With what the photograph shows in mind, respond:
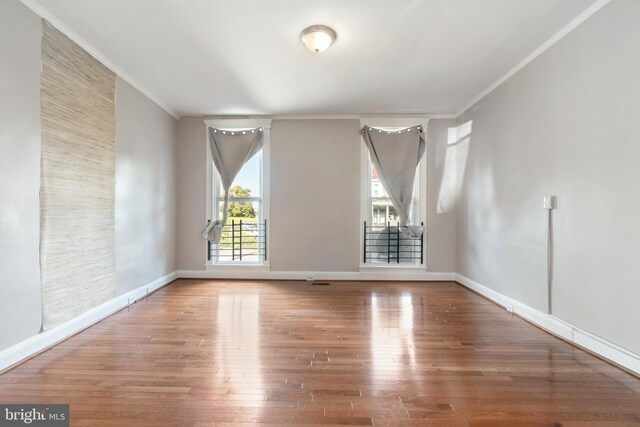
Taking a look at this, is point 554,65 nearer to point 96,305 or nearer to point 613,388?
point 613,388

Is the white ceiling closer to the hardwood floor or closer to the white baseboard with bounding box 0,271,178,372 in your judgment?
the white baseboard with bounding box 0,271,178,372

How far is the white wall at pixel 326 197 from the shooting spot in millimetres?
4367

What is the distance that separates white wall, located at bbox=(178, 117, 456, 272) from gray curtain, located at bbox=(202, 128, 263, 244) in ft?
1.10

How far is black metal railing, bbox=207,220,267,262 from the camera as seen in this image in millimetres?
4496


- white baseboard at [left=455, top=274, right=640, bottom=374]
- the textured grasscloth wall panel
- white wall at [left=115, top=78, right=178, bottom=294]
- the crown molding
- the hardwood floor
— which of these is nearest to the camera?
the hardwood floor

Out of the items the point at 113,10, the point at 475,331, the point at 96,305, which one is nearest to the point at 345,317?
the point at 475,331

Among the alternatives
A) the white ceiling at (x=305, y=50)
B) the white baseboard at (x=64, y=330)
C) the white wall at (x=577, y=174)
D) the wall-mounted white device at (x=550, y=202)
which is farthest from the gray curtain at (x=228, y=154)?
the wall-mounted white device at (x=550, y=202)

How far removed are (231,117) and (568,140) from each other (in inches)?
161

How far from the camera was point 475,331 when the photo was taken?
2.55m

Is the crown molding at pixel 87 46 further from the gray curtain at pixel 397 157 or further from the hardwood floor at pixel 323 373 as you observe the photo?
the gray curtain at pixel 397 157

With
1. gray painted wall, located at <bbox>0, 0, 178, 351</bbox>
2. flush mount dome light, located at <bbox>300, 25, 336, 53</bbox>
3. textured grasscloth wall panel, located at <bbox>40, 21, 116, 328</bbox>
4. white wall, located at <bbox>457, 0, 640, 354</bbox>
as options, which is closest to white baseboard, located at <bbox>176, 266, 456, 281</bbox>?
white wall, located at <bbox>457, 0, 640, 354</bbox>

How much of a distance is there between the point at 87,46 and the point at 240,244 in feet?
9.58

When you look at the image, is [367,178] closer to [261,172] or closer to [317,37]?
[261,172]

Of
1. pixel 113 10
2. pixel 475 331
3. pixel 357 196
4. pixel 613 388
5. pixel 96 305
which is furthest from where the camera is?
pixel 357 196
